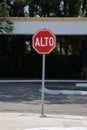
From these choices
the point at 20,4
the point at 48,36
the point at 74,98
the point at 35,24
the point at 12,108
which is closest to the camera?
the point at 48,36

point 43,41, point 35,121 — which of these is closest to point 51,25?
point 43,41

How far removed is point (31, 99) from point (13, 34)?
567 inches

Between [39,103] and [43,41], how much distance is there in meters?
4.99

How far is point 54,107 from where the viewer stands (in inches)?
754

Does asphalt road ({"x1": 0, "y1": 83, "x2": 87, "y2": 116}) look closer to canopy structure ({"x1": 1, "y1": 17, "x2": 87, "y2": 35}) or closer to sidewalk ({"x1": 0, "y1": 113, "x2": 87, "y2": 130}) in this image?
sidewalk ({"x1": 0, "y1": 113, "x2": 87, "y2": 130})

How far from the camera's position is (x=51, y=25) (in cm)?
3525

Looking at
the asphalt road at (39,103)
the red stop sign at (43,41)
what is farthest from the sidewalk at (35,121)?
the red stop sign at (43,41)

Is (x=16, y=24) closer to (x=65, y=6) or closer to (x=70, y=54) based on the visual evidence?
(x=70, y=54)

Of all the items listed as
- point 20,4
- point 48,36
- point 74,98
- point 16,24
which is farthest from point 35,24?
point 48,36

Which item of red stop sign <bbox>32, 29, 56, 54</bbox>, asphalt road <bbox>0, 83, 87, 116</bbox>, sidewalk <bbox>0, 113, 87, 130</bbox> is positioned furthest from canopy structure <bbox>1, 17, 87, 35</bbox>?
sidewalk <bbox>0, 113, 87, 130</bbox>

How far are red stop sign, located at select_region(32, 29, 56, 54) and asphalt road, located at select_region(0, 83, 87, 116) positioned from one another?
255cm

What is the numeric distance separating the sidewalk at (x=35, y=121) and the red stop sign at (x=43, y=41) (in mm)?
2247

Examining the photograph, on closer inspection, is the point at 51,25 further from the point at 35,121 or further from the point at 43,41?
the point at 35,121

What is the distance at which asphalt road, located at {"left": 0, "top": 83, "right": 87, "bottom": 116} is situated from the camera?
18141 millimetres
